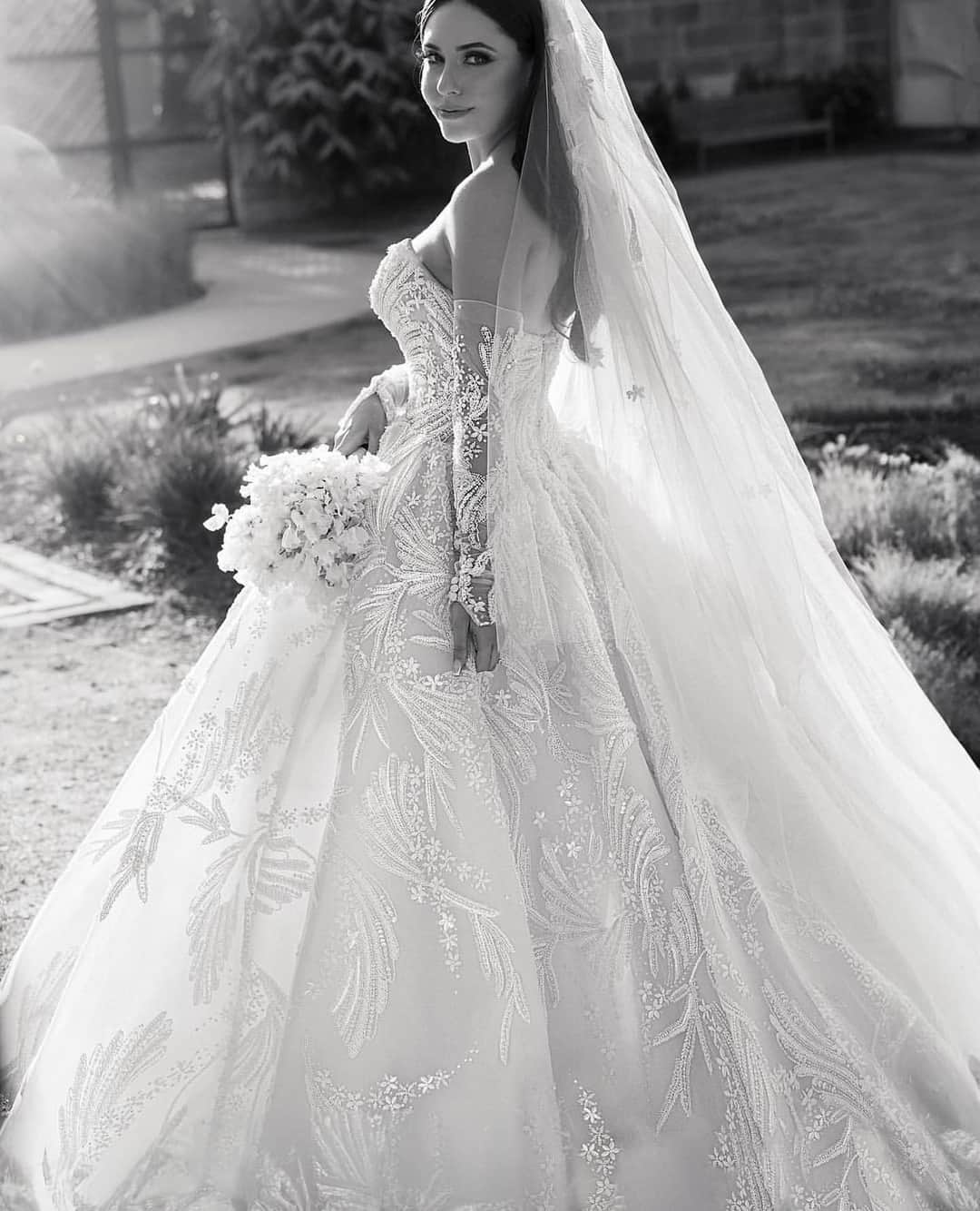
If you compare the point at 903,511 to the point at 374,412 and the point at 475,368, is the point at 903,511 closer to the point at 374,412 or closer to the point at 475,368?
the point at 374,412

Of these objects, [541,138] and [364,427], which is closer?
[541,138]

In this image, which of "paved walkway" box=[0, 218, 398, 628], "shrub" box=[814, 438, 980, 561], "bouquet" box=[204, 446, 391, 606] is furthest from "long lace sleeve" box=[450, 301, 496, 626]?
"paved walkway" box=[0, 218, 398, 628]

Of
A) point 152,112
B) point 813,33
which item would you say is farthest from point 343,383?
point 813,33

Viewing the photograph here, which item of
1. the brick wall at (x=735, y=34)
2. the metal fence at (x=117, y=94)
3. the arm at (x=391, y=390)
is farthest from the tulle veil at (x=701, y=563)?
the metal fence at (x=117, y=94)

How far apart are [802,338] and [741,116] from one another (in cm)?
195

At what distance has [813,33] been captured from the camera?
9.59m

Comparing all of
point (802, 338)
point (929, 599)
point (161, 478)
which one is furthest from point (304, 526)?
point (802, 338)

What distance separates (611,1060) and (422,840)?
1.44ft

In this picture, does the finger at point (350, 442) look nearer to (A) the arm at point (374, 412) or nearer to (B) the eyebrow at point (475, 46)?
(A) the arm at point (374, 412)

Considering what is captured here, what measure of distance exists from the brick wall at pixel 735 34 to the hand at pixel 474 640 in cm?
801

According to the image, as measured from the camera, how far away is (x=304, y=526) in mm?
2395

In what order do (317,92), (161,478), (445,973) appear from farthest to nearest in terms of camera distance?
(317,92) → (161,478) → (445,973)

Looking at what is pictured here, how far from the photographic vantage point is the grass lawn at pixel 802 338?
6.55m

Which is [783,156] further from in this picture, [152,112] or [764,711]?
[764,711]
